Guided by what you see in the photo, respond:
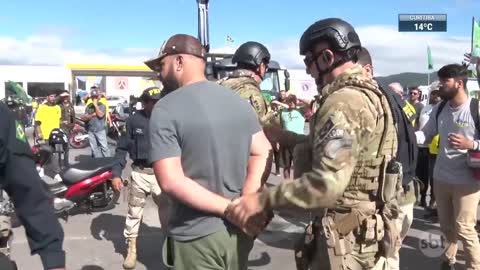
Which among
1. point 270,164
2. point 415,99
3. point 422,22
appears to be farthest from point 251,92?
point 422,22

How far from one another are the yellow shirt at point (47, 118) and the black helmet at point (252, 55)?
7914 mm

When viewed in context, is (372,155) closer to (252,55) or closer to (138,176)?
(252,55)

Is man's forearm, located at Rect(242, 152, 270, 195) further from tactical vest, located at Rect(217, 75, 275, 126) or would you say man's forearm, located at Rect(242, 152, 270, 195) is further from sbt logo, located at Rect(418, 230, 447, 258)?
sbt logo, located at Rect(418, 230, 447, 258)

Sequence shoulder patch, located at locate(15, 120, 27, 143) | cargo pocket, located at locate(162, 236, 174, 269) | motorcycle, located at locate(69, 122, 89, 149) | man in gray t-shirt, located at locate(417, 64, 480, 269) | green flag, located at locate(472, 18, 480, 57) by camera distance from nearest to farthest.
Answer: shoulder patch, located at locate(15, 120, 27, 143), cargo pocket, located at locate(162, 236, 174, 269), man in gray t-shirt, located at locate(417, 64, 480, 269), green flag, located at locate(472, 18, 480, 57), motorcycle, located at locate(69, 122, 89, 149)

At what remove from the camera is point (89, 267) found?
5.64 metres

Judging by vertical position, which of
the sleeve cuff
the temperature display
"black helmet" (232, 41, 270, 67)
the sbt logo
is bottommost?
the sbt logo

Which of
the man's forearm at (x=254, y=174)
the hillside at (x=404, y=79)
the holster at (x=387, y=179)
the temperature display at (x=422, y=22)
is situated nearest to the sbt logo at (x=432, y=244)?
the hillside at (x=404, y=79)

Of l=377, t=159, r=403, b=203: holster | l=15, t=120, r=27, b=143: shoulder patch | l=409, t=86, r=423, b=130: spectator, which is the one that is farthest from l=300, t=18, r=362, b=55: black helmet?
l=409, t=86, r=423, b=130: spectator

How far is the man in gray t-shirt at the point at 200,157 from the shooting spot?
2471 mm

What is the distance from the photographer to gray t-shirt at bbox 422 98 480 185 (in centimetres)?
482

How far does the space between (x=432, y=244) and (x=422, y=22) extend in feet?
36.2

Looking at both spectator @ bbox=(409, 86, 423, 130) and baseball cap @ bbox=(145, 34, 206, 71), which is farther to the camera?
spectator @ bbox=(409, 86, 423, 130)

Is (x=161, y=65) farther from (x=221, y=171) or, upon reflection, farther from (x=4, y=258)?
(x=4, y=258)

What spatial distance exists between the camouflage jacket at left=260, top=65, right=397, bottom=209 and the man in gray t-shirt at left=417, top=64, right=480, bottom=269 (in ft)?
7.82
